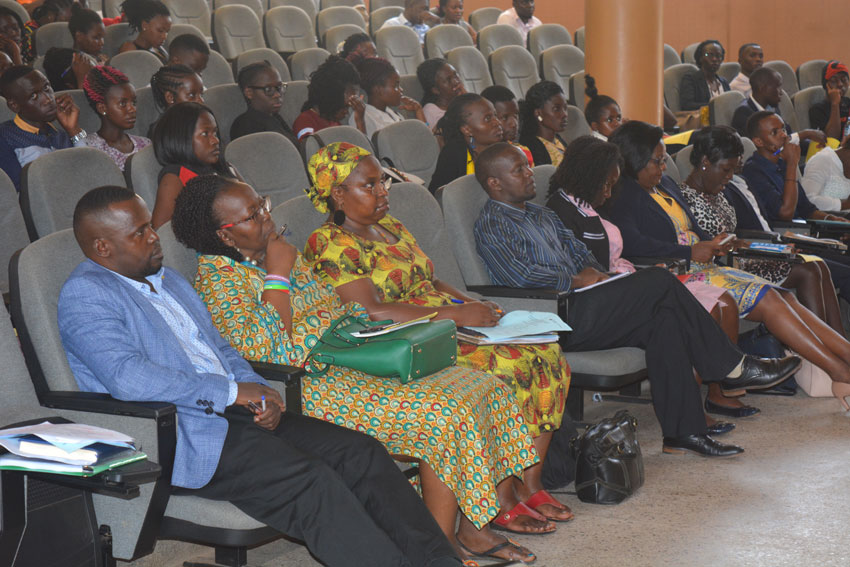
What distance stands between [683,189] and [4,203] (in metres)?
3.15

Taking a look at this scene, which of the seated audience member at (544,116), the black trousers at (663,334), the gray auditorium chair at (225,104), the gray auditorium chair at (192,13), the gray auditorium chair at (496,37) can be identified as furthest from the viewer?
the gray auditorium chair at (496,37)

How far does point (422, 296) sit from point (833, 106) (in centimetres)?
606

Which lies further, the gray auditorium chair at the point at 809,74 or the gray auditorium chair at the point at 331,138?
the gray auditorium chair at the point at 809,74

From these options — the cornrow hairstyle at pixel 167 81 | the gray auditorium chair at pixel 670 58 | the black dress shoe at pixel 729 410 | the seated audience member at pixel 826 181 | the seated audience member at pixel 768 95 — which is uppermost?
the gray auditorium chair at pixel 670 58

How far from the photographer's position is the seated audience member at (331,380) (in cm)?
266

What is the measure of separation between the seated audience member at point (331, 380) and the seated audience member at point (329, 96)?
8.89 feet

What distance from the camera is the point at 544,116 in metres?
5.77

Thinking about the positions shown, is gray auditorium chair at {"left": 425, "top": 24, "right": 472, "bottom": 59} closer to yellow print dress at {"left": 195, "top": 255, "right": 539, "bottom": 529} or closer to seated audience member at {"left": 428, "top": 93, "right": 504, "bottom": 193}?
seated audience member at {"left": 428, "top": 93, "right": 504, "bottom": 193}

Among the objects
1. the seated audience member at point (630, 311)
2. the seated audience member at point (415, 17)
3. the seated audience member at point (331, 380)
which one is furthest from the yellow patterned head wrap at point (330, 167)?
the seated audience member at point (415, 17)

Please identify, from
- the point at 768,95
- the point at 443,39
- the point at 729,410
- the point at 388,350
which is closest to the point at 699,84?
the point at 768,95

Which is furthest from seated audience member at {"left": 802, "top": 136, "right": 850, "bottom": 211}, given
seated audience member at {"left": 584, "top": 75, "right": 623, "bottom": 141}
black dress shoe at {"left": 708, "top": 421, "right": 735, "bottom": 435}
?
black dress shoe at {"left": 708, "top": 421, "right": 735, "bottom": 435}

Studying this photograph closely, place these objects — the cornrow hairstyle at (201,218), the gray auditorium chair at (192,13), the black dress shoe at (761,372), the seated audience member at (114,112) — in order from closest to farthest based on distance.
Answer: the cornrow hairstyle at (201,218) < the black dress shoe at (761,372) < the seated audience member at (114,112) < the gray auditorium chair at (192,13)

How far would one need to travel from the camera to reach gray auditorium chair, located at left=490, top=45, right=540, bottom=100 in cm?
811

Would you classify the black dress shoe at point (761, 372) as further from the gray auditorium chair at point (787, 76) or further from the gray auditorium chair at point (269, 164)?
the gray auditorium chair at point (787, 76)
